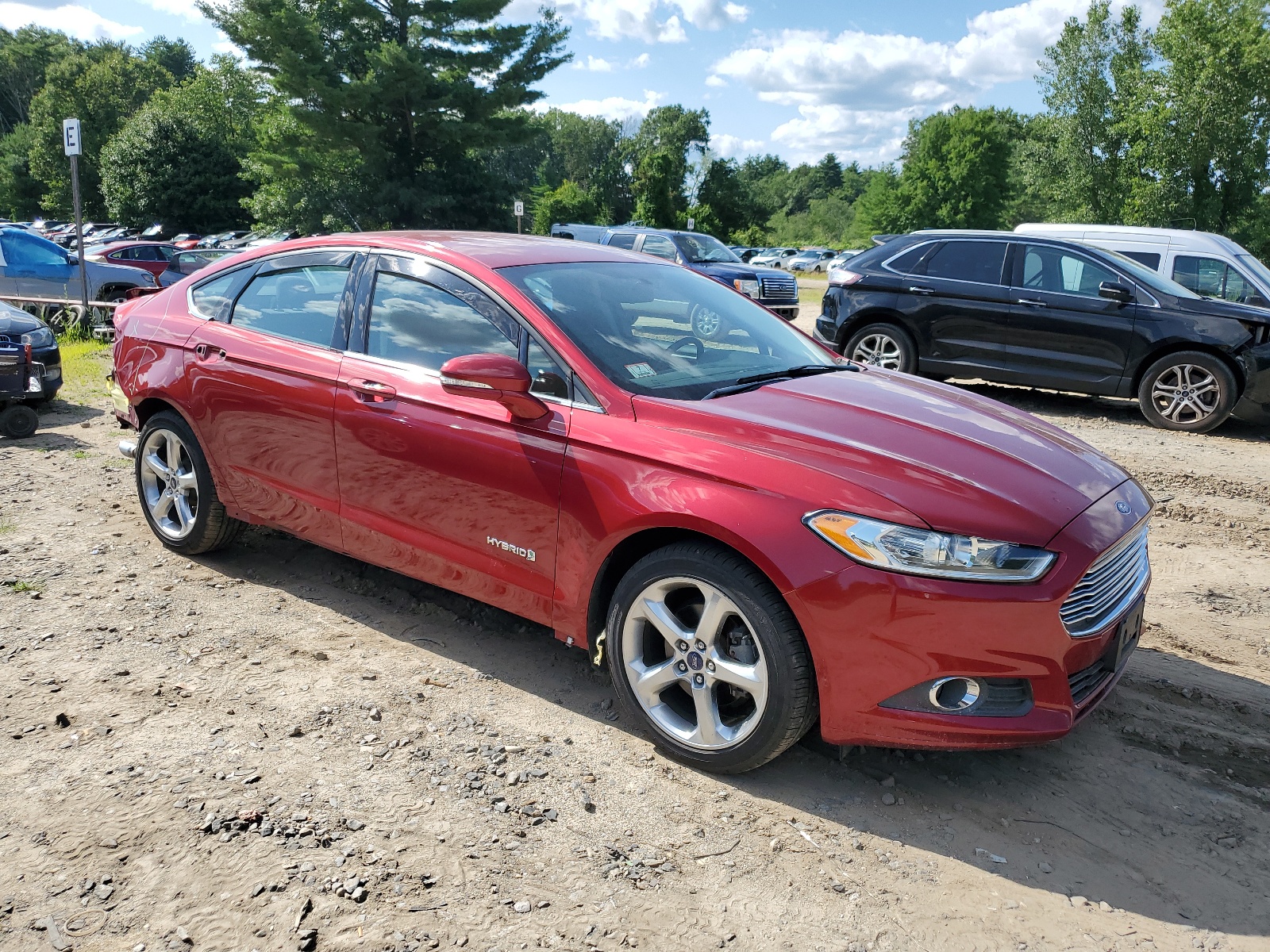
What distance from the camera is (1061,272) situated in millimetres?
9398

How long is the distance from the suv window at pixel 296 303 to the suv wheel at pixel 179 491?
716mm

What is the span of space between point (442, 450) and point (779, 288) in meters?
16.5

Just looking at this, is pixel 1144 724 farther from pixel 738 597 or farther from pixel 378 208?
pixel 378 208

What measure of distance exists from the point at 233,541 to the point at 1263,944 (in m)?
4.73

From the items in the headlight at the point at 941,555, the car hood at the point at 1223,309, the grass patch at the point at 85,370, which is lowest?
the grass patch at the point at 85,370

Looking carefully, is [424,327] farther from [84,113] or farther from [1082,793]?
[84,113]

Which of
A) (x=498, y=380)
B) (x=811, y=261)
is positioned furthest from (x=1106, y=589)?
(x=811, y=261)

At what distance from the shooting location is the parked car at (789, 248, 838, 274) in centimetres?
5447

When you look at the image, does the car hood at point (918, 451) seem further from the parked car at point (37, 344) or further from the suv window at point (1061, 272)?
the parked car at point (37, 344)

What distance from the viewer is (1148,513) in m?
3.38

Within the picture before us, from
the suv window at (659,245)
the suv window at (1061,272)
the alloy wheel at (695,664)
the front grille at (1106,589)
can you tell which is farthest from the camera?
the suv window at (659,245)

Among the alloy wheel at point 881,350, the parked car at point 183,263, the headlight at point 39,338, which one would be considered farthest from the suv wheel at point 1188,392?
the parked car at point 183,263

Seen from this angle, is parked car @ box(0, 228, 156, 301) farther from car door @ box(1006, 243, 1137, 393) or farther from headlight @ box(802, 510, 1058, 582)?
headlight @ box(802, 510, 1058, 582)

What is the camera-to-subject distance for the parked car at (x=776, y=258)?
4706cm
